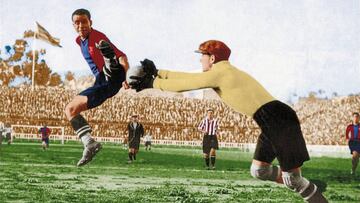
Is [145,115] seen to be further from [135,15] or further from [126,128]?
[135,15]

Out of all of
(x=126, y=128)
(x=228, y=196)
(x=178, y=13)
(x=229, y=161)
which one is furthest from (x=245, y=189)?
(x=229, y=161)

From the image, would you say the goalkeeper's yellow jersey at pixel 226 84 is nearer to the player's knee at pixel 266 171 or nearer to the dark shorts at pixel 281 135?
the dark shorts at pixel 281 135

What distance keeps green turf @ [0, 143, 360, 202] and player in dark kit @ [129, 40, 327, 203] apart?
45.3 inches

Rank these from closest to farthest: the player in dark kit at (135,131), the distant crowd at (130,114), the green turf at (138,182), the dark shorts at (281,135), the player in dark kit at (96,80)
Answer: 1. the player in dark kit at (96,80)
2. the dark shorts at (281,135)
3. the green turf at (138,182)
4. the distant crowd at (130,114)
5. the player in dark kit at (135,131)

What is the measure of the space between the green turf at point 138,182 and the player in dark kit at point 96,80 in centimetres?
186

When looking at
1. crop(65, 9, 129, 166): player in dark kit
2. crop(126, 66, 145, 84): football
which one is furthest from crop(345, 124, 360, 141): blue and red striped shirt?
crop(126, 66, 145, 84): football

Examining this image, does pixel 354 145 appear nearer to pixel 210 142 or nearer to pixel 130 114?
pixel 210 142

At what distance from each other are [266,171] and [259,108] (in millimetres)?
665

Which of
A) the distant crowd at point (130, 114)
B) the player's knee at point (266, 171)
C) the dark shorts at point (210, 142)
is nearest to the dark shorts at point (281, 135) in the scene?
the player's knee at point (266, 171)

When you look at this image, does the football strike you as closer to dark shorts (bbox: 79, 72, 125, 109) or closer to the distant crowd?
dark shorts (bbox: 79, 72, 125, 109)

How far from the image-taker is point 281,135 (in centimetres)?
633

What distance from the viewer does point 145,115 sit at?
13945 millimetres

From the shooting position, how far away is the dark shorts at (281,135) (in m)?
6.32

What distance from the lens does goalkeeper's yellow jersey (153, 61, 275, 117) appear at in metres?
5.93
